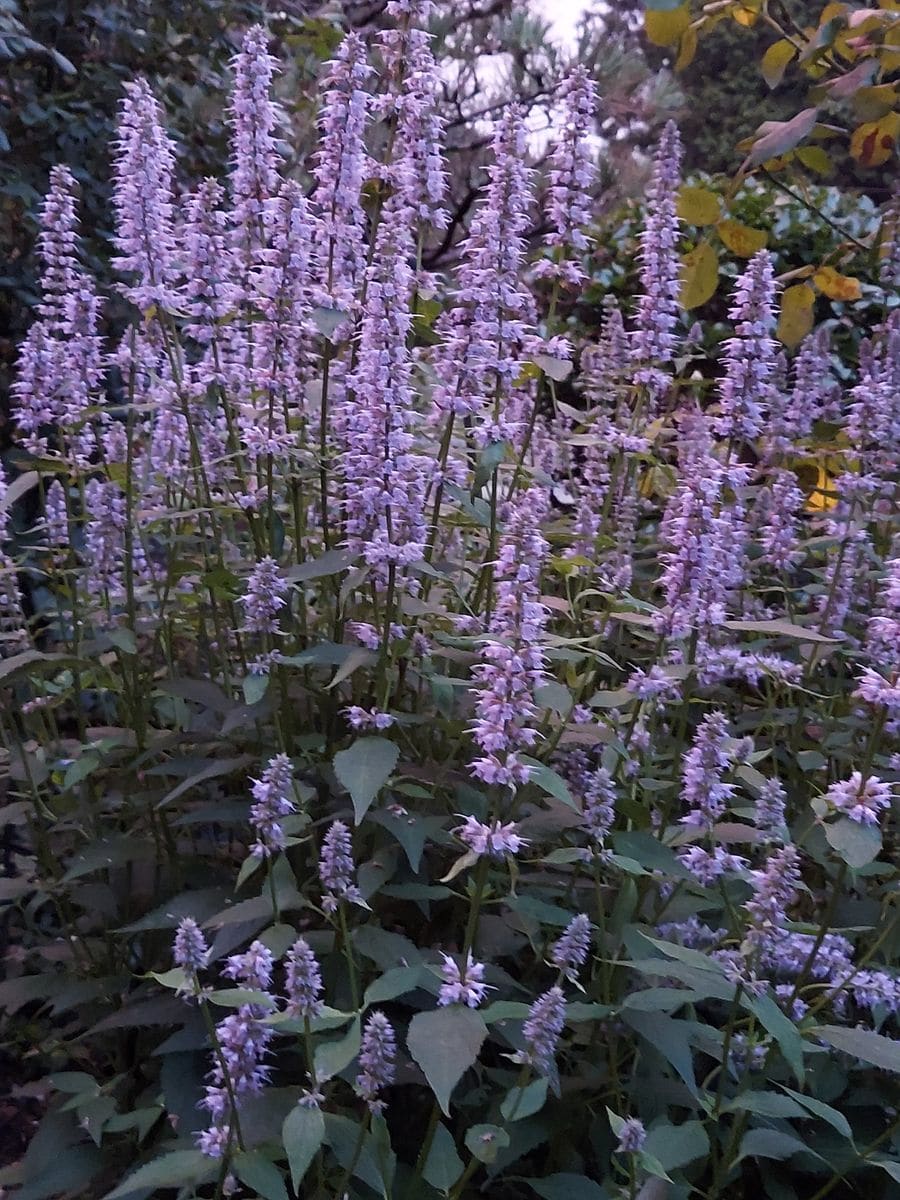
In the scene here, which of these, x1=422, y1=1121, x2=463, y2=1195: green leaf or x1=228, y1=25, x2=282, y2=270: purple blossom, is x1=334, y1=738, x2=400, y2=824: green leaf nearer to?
x1=422, y1=1121, x2=463, y2=1195: green leaf

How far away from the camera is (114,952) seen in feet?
10.1

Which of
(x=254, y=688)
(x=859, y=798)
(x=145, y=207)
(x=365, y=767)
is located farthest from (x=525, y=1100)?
(x=145, y=207)

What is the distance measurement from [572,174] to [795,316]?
0.79 meters

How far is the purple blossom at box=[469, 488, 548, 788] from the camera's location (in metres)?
2.06

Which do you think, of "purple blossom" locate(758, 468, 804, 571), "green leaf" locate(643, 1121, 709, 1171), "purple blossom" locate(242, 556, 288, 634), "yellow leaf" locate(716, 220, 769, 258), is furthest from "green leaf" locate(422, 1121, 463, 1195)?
"yellow leaf" locate(716, 220, 769, 258)

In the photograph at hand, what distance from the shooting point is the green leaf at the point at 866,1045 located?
2.05 meters

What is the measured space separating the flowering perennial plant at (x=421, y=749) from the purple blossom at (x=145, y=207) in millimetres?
15

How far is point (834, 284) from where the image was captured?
3.47 meters

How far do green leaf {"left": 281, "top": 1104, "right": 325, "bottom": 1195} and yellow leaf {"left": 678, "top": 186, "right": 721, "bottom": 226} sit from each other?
7.78 feet

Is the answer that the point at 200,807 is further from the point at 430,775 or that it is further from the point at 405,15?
the point at 405,15

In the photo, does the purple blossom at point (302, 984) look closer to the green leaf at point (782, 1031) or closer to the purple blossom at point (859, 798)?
the green leaf at point (782, 1031)

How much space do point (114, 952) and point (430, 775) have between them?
1114 mm

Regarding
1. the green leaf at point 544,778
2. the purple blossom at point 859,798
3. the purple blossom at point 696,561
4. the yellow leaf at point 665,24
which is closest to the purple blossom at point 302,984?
the green leaf at point 544,778

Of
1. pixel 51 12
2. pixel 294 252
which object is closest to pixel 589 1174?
pixel 294 252
